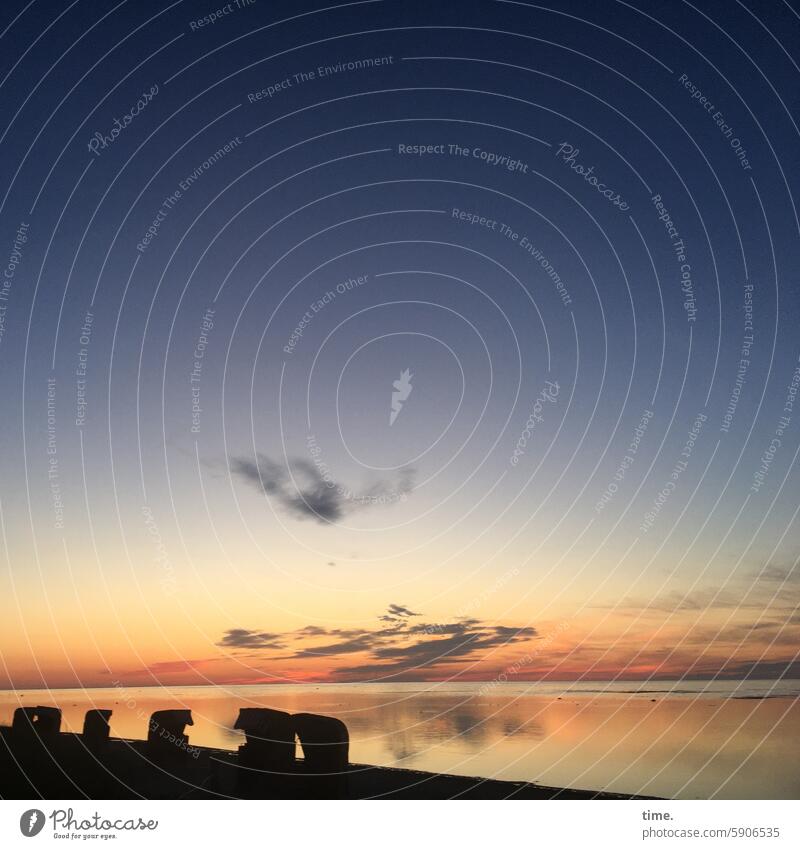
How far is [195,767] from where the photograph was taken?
10.6 metres

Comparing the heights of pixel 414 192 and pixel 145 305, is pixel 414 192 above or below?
above

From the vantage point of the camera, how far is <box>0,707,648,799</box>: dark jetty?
9.97 metres

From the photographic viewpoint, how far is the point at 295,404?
13.5m

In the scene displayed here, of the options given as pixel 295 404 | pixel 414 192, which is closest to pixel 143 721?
pixel 295 404
